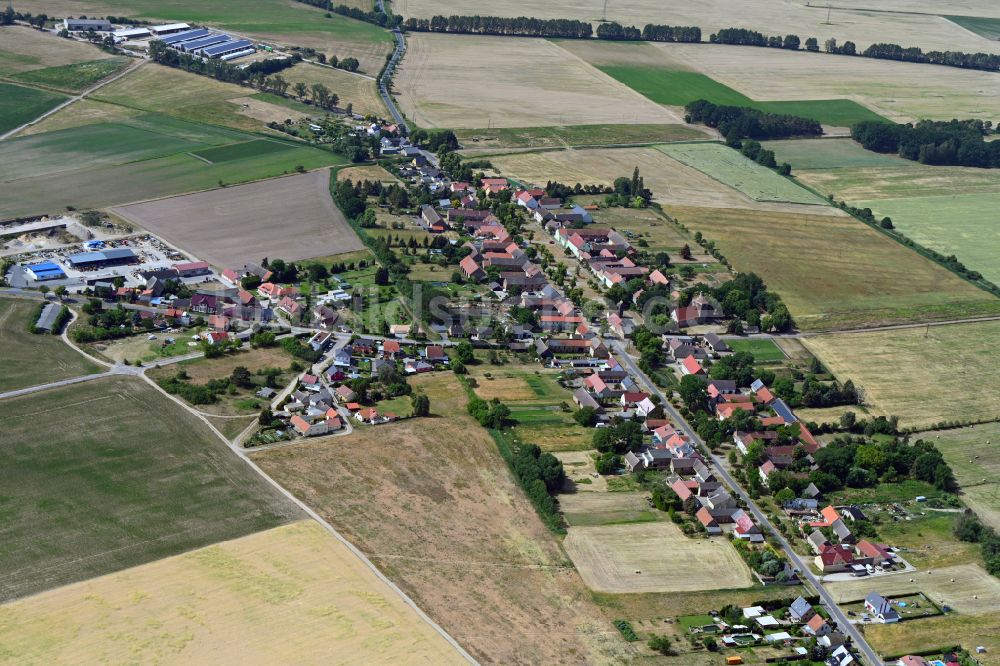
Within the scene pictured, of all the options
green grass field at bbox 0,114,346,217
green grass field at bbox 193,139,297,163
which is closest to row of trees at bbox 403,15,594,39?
green grass field at bbox 0,114,346,217

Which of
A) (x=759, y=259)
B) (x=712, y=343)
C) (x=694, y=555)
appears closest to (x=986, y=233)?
(x=759, y=259)

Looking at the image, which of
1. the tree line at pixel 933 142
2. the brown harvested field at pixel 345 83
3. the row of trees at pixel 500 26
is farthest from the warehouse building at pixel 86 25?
the tree line at pixel 933 142

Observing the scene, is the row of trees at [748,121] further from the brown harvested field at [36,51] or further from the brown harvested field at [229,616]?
the brown harvested field at [229,616]

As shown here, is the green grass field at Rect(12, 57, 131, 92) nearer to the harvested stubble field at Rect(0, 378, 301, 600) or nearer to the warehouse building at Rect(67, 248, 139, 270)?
the warehouse building at Rect(67, 248, 139, 270)

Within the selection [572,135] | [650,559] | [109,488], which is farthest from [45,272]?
[572,135]

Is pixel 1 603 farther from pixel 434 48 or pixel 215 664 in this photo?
pixel 434 48
